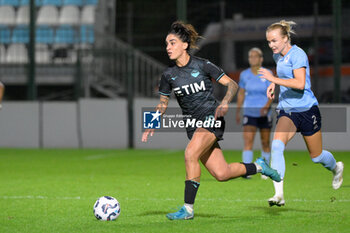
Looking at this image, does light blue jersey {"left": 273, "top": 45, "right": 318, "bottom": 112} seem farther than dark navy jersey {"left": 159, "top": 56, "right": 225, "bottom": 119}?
Yes

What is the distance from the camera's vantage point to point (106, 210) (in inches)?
265

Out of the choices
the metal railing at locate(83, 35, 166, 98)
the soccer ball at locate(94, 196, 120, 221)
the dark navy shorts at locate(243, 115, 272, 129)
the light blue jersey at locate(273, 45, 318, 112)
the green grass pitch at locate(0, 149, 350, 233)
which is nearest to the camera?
the green grass pitch at locate(0, 149, 350, 233)

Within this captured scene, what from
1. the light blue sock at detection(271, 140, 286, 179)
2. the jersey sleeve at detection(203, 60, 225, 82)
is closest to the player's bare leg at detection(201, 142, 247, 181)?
the light blue sock at detection(271, 140, 286, 179)

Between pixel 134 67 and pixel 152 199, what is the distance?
422 inches

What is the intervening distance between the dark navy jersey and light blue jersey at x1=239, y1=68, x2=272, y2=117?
14.3 ft

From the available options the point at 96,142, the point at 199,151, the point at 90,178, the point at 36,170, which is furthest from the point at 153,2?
the point at 199,151

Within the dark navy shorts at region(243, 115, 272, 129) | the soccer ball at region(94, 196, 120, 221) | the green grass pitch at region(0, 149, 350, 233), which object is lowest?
the green grass pitch at region(0, 149, 350, 233)

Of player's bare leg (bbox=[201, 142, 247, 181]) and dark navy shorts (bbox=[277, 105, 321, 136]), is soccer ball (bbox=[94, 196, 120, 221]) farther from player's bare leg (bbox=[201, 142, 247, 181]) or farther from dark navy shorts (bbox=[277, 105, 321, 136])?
dark navy shorts (bbox=[277, 105, 321, 136])

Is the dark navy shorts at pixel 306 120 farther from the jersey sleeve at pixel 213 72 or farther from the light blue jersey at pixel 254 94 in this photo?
the light blue jersey at pixel 254 94

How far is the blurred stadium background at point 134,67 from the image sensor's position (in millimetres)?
17312

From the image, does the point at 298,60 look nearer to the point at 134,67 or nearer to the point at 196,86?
the point at 196,86

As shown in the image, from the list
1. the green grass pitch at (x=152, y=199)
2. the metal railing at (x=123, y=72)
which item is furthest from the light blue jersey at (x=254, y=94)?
the metal railing at (x=123, y=72)

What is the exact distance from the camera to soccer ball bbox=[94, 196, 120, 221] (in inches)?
265

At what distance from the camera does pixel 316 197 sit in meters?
8.58
